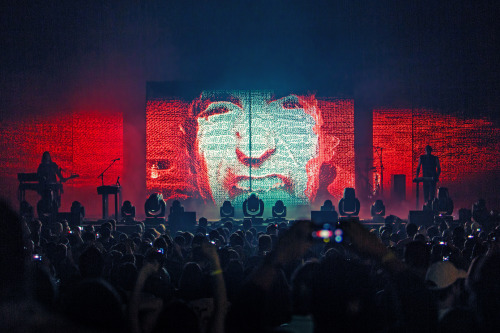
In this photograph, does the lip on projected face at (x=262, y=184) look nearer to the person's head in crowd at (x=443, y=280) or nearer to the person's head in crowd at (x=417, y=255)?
the person's head in crowd at (x=417, y=255)

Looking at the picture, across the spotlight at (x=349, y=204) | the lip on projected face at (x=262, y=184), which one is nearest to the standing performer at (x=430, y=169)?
the spotlight at (x=349, y=204)

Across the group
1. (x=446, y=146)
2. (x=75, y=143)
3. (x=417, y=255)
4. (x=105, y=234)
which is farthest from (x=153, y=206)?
(x=446, y=146)

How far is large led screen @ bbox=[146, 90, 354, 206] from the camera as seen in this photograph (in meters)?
15.8

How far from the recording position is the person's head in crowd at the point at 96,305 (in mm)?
1421

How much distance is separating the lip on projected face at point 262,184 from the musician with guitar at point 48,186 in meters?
5.68

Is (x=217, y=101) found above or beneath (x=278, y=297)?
above

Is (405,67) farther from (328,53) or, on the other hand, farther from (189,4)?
(189,4)

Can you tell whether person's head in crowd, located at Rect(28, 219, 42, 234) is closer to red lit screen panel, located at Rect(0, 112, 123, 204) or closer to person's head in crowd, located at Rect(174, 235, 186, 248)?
person's head in crowd, located at Rect(174, 235, 186, 248)

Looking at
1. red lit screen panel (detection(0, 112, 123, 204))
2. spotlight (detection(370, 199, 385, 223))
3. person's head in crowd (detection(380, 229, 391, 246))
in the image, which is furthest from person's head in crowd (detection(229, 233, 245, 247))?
red lit screen panel (detection(0, 112, 123, 204))

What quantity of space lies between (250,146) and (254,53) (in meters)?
3.26

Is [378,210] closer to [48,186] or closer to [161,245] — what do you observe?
[48,186]

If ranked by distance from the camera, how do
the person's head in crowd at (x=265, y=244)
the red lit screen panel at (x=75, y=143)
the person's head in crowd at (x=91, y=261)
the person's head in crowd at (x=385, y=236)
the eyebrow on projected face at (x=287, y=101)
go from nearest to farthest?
the person's head in crowd at (x=91, y=261) → the person's head in crowd at (x=265, y=244) → the person's head in crowd at (x=385, y=236) → the eyebrow on projected face at (x=287, y=101) → the red lit screen panel at (x=75, y=143)

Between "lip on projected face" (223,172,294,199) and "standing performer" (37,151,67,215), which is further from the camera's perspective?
"lip on projected face" (223,172,294,199)

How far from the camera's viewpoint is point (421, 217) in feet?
34.3
